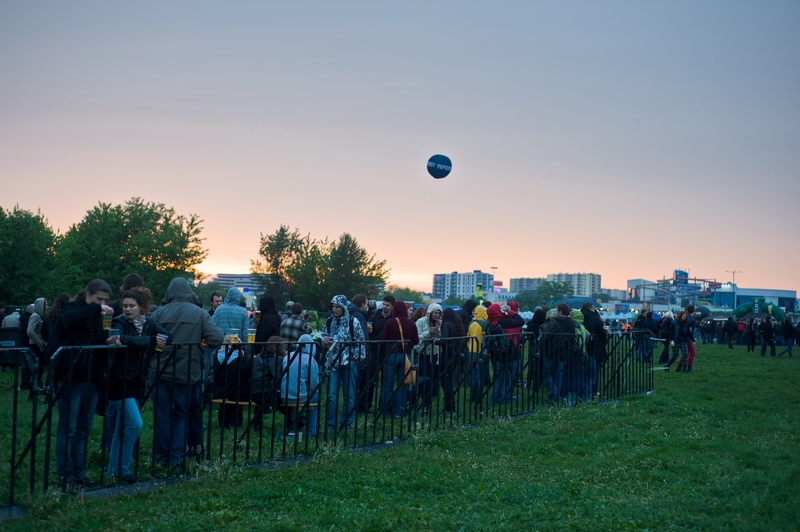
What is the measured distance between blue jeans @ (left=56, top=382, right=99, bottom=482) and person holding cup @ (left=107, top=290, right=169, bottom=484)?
0.78 feet

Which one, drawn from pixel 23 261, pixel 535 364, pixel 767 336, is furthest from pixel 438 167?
pixel 23 261

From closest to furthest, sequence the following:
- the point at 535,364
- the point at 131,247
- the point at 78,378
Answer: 1. the point at 78,378
2. the point at 535,364
3. the point at 131,247

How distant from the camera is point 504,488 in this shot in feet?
22.7

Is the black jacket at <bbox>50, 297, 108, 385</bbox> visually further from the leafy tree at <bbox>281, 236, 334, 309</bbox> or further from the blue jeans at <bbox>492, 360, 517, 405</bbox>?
the leafy tree at <bbox>281, 236, 334, 309</bbox>

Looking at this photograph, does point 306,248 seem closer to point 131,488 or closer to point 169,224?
point 169,224

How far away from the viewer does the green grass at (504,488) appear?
5.84 meters

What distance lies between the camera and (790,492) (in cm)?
679

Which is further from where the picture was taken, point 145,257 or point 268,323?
point 145,257

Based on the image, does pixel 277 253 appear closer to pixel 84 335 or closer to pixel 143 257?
pixel 143 257

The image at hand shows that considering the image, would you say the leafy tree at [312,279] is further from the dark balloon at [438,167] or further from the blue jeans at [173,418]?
the blue jeans at [173,418]

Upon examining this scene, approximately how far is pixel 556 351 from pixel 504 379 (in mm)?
1327

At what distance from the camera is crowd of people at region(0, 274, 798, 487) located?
22.8 feet

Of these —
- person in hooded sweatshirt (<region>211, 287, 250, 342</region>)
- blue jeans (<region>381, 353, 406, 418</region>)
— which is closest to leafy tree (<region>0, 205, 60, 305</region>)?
person in hooded sweatshirt (<region>211, 287, 250, 342</region>)

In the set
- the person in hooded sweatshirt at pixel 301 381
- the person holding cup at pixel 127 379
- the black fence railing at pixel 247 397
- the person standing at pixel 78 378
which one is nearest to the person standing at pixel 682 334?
the black fence railing at pixel 247 397
